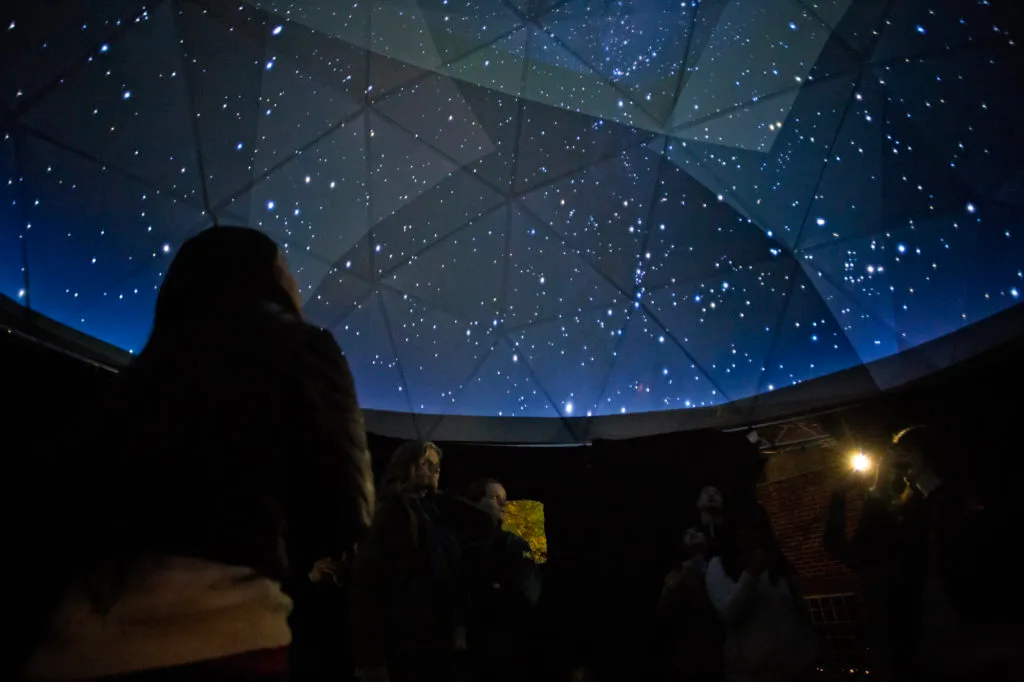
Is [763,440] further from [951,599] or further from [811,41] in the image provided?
[811,41]

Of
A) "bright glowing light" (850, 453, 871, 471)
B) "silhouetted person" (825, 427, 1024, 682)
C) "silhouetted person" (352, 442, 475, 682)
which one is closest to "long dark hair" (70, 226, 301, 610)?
"silhouetted person" (352, 442, 475, 682)

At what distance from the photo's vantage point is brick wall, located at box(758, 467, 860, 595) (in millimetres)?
10211

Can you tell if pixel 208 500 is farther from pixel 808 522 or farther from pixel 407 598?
pixel 808 522

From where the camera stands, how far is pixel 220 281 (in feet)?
4.94

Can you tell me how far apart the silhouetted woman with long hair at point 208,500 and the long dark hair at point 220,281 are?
0.7 inches

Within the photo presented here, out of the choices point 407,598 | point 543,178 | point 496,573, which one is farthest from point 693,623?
point 543,178

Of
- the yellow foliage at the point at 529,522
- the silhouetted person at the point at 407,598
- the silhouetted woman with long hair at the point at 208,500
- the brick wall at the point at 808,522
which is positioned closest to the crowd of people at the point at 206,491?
the silhouetted woman with long hair at the point at 208,500

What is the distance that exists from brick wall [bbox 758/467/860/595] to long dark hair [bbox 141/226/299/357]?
35.6 ft

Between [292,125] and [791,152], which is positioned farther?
[791,152]

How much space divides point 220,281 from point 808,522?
39.1ft

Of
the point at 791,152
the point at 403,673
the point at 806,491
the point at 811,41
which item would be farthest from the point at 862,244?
the point at 806,491

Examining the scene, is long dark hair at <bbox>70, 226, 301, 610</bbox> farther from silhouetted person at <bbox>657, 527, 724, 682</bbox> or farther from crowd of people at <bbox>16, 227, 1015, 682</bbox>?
silhouetted person at <bbox>657, 527, 724, 682</bbox>

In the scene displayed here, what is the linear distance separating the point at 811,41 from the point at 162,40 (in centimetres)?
600

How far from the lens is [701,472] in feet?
22.2
